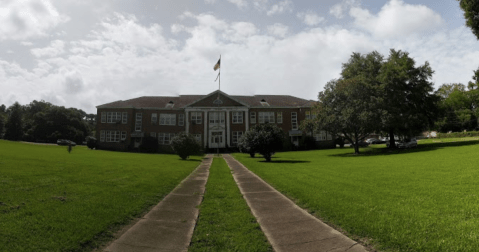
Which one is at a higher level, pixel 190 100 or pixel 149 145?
pixel 190 100

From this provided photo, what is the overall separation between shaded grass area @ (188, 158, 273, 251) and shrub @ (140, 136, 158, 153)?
4238 cm

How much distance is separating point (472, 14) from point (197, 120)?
1621 inches

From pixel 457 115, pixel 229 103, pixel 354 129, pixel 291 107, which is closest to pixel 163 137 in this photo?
pixel 229 103

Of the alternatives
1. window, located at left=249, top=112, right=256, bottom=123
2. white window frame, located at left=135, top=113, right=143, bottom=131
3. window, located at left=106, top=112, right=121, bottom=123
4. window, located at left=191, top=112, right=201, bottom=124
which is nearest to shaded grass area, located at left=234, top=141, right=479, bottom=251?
window, located at left=249, top=112, right=256, bottom=123

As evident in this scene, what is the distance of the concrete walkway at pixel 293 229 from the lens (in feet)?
14.1

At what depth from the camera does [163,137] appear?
52.6m

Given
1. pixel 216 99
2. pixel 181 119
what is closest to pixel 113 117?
pixel 181 119

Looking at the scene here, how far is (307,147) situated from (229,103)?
1696 cm

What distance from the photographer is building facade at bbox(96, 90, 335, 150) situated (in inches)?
2016

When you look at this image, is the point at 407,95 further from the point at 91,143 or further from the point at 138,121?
the point at 91,143

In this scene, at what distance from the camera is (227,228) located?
537 centimetres

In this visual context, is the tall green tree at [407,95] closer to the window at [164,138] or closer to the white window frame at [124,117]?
the window at [164,138]

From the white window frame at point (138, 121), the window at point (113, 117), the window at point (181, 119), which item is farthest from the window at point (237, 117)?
the window at point (113, 117)

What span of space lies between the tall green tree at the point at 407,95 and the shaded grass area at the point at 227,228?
33190 millimetres
